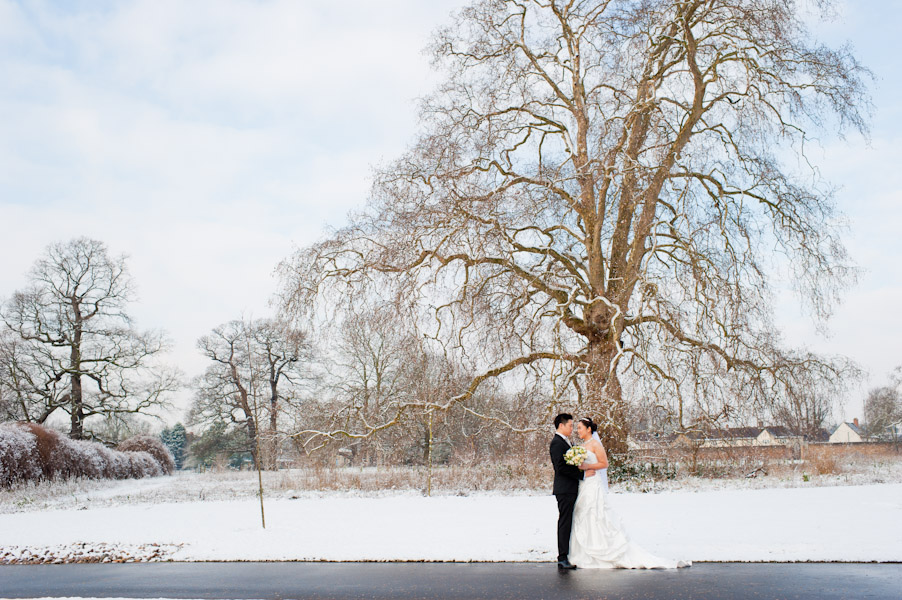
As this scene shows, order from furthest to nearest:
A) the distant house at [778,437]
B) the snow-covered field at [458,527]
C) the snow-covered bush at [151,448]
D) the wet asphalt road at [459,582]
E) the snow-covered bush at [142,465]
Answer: the snow-covered bush at [151,448]
the snow-covered bush at [142,465]
the distant house at [778,437]
the snow-covered field at [458,527]
the wet asphalt road at [459,582]

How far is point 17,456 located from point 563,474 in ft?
59.4

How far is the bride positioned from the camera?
7363mm

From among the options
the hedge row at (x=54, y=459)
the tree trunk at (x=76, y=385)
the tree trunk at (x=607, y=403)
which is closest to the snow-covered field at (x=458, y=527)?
the tree trunk at (x=607, y=403)

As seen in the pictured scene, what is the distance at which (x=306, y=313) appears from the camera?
15742mm

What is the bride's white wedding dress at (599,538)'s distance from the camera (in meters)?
7.38

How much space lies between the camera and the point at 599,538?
297 inches

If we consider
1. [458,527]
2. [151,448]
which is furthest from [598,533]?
[151,448]

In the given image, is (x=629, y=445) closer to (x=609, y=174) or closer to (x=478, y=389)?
(x=478, y=389)

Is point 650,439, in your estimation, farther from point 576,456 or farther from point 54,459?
point 54,459

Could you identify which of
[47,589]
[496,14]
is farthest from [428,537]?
[496,14]

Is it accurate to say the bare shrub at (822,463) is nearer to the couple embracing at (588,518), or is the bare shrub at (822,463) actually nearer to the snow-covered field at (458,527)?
the snow-covered field at (458,527)

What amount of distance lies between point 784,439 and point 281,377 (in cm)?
2925

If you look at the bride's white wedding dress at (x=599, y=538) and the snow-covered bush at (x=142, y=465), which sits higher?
the bride's white wedding dress at (x=599, y=538)

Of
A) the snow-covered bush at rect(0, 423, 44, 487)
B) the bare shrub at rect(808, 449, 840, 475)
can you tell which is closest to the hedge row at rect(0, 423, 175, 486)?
the snow-covered bush at rect(0, 423, 44, 487)
